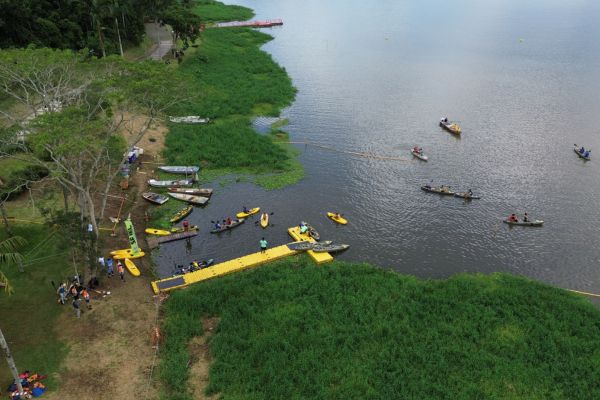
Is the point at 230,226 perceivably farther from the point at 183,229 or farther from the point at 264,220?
the point at 183,229

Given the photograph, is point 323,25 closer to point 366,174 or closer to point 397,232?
point 366,174

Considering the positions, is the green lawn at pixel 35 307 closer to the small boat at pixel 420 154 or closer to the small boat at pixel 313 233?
the small boat at pixel 313 233

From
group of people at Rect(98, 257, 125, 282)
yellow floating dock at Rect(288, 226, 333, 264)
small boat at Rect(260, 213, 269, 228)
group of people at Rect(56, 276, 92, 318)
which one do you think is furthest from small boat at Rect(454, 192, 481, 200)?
group of people at Rect(56, 276, 92, 318)

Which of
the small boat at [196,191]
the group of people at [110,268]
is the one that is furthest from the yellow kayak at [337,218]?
the group of people at [110,268]

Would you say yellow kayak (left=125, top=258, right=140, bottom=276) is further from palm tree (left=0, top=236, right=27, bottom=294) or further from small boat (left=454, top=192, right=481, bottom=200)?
small boat (left=454, top=192, right=481, bottom=200)

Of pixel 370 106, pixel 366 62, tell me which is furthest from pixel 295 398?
pixel 366 62

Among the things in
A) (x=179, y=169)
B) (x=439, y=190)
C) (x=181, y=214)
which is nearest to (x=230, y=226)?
(x=181, y=214)
